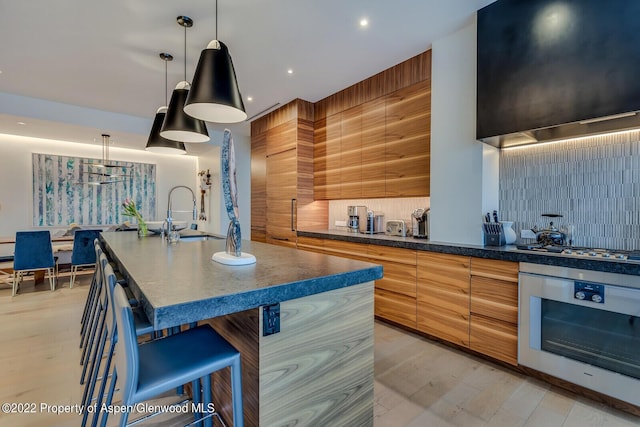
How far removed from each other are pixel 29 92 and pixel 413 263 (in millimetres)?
5447

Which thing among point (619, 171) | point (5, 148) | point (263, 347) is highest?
point (5, 148)

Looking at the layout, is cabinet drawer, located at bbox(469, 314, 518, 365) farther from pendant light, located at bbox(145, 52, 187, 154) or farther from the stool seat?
pendant light, located at bbox(145, 52, 187, 154)

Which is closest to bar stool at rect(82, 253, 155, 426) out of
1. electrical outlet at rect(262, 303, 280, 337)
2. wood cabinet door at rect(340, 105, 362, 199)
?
electrical outlet at rect(262, 303, 280, 337)

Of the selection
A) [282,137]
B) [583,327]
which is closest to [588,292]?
[583,327]

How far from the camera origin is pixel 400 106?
324cm

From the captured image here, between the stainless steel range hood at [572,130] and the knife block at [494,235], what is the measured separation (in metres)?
0.72

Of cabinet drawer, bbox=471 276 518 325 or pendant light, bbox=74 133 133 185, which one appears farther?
pendant light, bbox=74 133 133 185

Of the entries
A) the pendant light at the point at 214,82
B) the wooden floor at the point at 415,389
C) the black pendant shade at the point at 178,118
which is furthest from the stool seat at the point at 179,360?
the black pendant shade at the point at 178,118

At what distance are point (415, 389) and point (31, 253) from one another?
542cm

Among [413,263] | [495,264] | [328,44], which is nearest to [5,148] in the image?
[328,44]

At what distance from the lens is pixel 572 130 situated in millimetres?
2141

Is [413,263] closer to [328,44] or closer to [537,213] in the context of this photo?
[537,213]

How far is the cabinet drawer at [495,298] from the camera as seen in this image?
2133 mm

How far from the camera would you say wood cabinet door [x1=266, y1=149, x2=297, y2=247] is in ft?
14.4
